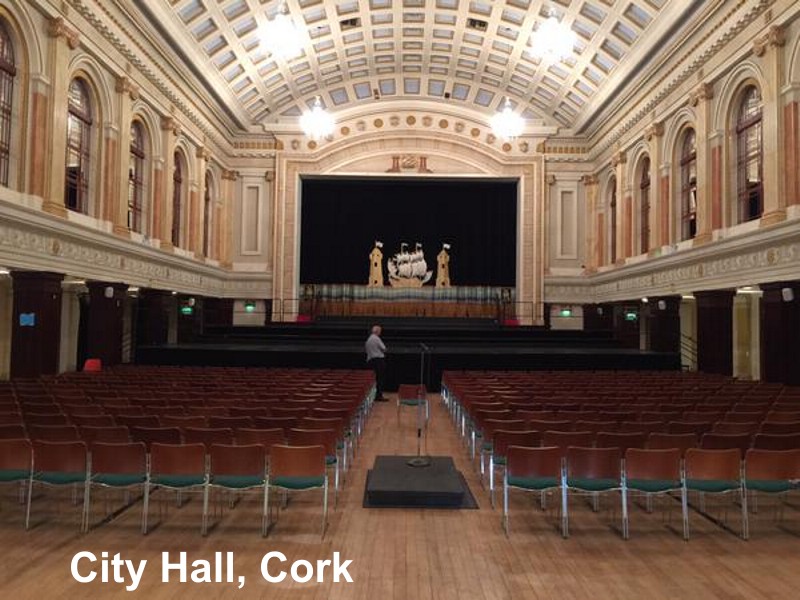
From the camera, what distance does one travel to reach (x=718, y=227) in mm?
16750

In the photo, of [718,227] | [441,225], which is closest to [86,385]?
[718,227]

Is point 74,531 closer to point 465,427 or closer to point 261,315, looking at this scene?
point 465,427

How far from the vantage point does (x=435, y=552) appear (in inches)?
196

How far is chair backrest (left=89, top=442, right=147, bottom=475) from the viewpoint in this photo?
5.45m

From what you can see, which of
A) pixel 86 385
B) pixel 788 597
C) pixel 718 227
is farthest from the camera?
pixel 718 227

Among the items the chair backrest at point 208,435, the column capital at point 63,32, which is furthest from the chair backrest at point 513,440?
the column capital at point 63,32

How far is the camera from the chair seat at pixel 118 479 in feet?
18.1

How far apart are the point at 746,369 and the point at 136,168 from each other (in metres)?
20.2

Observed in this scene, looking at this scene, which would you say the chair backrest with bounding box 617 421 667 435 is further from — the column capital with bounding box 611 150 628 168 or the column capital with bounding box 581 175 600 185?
the column capital with bounding box 581 175 600 185

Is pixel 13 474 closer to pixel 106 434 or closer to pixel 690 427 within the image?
pixel 106 434

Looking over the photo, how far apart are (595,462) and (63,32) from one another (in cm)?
1510

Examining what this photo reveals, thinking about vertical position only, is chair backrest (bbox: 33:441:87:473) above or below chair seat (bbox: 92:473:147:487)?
above

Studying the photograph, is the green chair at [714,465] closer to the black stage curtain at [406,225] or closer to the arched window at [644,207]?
the arched window at [644,207]

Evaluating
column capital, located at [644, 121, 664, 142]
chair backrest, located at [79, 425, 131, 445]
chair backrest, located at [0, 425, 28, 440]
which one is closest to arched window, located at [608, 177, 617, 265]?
column capital, located at [644, 121, 664, 142]
